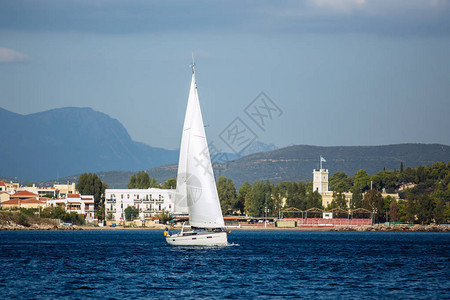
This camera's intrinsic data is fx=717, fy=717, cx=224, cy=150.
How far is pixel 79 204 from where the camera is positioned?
150 metres

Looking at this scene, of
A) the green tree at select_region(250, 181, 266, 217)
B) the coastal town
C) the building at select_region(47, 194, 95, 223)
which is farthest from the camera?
the green tree at select_region(250, 181, 266, 217)

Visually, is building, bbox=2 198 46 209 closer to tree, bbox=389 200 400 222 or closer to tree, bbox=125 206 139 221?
tree, bbox=125 206 139 221

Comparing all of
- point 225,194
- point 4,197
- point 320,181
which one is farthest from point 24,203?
point 320,181

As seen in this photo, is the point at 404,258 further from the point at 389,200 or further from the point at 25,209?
the point at 389,200

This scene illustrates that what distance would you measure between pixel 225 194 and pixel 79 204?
33.5 metres

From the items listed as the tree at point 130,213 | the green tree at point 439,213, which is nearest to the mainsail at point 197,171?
the tree at point 130,213

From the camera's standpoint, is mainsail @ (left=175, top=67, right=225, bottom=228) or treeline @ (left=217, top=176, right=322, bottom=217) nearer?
mainsail @ (left=175, top=67, right=225, bottom=228)

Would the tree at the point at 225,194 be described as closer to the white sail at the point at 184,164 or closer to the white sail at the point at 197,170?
the white sail at the point at 184,164

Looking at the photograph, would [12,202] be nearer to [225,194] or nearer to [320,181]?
[225,194]

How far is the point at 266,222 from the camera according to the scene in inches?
6250

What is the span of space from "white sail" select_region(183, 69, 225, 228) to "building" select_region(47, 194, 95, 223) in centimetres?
9061

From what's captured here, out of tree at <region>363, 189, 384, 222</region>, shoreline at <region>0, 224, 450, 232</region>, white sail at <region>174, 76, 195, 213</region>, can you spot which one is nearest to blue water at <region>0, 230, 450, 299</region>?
white sail at <region>174, 76, 195, 213</region>

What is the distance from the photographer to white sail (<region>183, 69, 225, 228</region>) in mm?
59250

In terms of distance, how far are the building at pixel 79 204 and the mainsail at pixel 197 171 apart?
90.5 m
